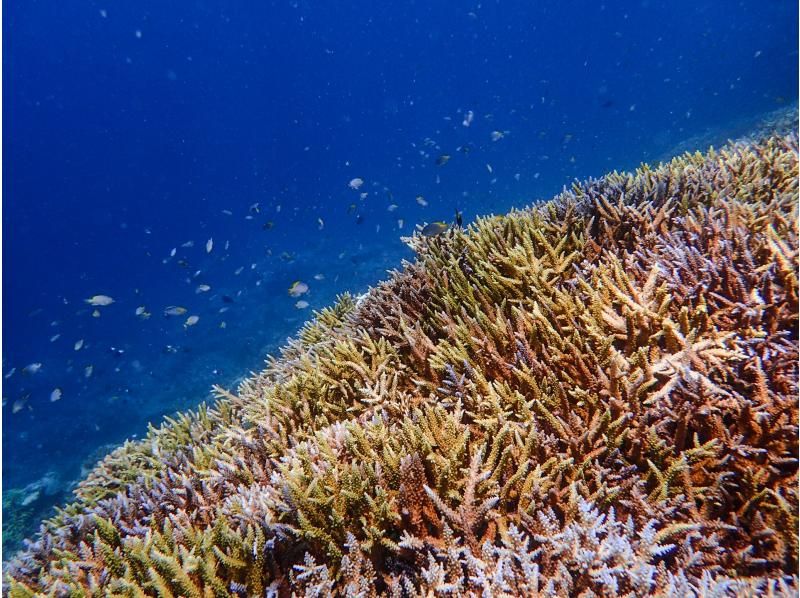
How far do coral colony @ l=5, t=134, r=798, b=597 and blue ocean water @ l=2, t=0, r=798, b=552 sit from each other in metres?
27.4

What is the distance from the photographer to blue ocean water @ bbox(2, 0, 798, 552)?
177 ft

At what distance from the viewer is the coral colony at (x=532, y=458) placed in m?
1.85

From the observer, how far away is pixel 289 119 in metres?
126

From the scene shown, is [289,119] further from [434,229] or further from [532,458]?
[532,458]

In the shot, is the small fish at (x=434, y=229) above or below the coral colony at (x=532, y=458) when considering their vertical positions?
above

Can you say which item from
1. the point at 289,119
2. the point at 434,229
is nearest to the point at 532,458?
the point at 434,229

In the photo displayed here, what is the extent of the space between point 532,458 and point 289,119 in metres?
140

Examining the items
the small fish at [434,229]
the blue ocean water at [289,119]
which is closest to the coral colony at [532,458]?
the small fish at [434,229]

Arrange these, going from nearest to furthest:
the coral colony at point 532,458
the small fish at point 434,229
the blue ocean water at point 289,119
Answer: the coral colony at point 532,458, the small fish at point 434,229, the blue ocean water at point 289,119

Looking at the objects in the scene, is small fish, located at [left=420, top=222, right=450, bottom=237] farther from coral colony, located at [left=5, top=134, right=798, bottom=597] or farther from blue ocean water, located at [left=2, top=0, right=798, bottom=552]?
blue ocean water, located at [left=2, top=0, right=798, bottom=552]

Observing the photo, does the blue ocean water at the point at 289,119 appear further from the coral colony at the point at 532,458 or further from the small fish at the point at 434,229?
the coral colony at the point at 532,458

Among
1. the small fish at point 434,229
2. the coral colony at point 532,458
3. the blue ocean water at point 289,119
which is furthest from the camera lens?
the blue ocean water at point 289,119

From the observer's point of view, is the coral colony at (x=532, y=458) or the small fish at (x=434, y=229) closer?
the coral colony at (x=532, y=458)

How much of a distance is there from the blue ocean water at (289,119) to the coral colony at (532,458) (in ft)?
89.7
